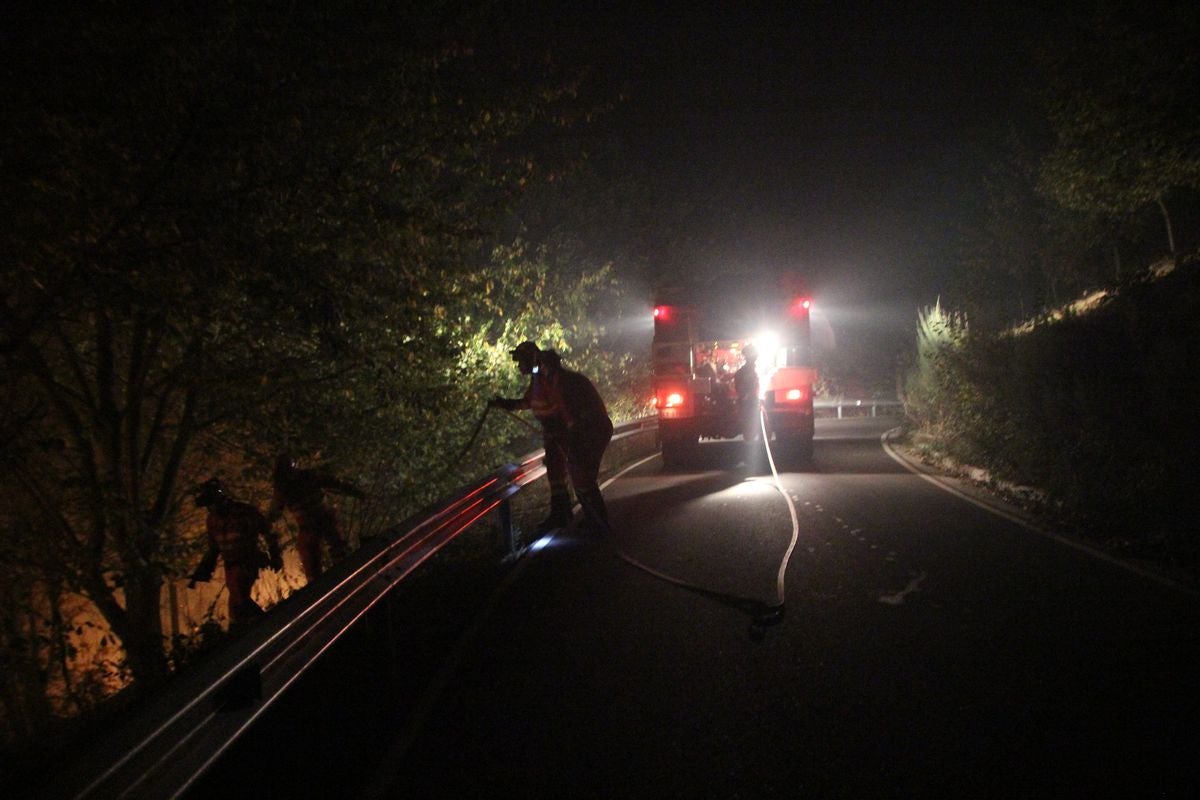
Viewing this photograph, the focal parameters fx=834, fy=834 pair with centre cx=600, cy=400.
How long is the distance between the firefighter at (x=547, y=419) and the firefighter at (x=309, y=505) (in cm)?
178

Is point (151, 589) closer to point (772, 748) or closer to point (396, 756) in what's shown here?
point (396, 756)

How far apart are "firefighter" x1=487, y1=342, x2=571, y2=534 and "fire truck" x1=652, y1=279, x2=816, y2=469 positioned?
667cm

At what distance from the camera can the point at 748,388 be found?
1638 cm

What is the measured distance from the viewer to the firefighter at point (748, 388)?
16000mm

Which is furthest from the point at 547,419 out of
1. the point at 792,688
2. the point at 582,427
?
the point at 792,688

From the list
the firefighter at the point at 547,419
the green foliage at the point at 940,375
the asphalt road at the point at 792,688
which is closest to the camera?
the asphalt road at the point at 792,688

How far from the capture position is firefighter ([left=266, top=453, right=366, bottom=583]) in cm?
759

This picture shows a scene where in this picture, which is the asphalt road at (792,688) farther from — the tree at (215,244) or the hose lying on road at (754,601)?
the tree at (215,244)

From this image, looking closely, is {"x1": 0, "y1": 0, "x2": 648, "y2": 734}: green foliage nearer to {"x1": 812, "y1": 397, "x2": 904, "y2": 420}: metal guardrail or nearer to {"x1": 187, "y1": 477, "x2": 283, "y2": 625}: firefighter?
{"x1": 187, "y1": 477, "x2": 283, "y2": 625}: firefighter

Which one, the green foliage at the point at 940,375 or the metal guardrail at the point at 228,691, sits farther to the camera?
the green foliage at the point at 940,375

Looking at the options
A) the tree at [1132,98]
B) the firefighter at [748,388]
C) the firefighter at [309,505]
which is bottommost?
the firefighter at [309,505]

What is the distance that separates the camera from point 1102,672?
4527 mm

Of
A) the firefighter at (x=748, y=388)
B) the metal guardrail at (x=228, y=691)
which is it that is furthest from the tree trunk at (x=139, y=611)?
the firefighter at (x=748, y=388)

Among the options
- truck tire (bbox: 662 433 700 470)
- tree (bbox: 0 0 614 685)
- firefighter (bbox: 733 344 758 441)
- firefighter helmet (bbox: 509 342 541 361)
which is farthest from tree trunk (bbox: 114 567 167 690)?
firefighter (bbox: 733 344 758 441)
